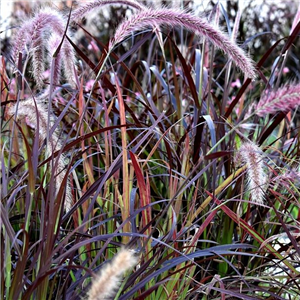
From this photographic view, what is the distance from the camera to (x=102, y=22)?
6414 millimetres

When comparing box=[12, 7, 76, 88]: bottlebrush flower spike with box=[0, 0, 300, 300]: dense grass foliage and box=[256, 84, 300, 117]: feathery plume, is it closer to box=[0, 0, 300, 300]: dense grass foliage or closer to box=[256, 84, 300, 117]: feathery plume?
box=[0, 0, 300, 300]: dense grass foliage

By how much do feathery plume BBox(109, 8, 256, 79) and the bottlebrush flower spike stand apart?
20 cm

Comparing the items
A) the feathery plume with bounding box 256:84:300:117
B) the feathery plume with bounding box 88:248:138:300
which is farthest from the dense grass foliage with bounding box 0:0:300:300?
the feathery plume with bounding box 88:248:138:300

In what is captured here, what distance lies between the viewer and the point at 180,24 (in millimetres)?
1423

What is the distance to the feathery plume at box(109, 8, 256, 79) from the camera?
138 centimetres

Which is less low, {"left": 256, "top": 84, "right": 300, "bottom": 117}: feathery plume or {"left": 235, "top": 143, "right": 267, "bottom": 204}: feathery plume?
{"left": 256, "top": 84, "right": 300, "bottom": 117}: feathery plume

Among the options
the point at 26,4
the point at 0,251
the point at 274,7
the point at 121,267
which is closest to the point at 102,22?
the point at 26,4

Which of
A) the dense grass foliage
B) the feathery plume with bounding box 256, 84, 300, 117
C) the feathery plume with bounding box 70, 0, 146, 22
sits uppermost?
the feathery plume with bounding box 70, 0, 146, 22

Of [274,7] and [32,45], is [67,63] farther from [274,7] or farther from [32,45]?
[274,7]

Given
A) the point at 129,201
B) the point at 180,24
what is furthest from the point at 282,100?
the point at 129,201

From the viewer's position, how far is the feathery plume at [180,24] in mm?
1379

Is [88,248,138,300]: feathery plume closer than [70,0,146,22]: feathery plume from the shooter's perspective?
Yes

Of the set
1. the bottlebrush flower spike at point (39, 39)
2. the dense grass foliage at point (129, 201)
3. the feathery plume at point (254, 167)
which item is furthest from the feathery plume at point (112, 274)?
the bottlebrush flower spike at point (39, 39)

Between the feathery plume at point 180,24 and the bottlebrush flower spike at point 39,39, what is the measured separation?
204 mm
